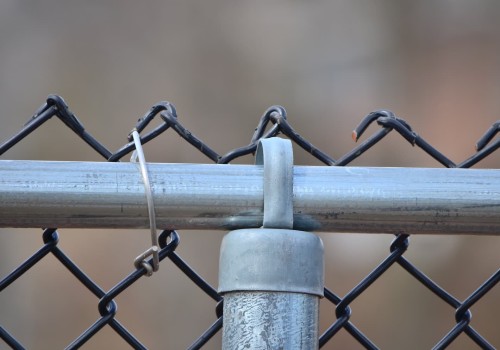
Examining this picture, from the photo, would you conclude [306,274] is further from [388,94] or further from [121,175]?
[388,94]

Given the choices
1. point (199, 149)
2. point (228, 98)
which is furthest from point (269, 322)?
point (228, 98)

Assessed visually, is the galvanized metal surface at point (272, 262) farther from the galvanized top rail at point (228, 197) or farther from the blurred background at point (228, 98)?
the blurred background at point (228, 98)

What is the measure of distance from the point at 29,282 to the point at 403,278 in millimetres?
1525

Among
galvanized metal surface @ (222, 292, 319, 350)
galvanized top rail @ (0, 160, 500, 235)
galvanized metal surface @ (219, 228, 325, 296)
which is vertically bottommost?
Answer: galvanized metal surface @ (222, 292, 319, 350)

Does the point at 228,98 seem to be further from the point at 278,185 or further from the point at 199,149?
the point at 278,185

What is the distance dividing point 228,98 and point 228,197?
10.3 ft

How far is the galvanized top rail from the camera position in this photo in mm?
625

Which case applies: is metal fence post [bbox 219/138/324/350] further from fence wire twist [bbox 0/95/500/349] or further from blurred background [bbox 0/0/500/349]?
blurred background [bbox 0/0/500/349]

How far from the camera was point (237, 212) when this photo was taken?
2.07ft

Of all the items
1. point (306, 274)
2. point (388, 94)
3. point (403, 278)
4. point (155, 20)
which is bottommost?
point (403, 278)

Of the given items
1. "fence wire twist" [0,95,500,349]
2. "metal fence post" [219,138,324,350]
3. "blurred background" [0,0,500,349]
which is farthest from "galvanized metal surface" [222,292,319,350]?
"blurred background" [0,0,500,349]

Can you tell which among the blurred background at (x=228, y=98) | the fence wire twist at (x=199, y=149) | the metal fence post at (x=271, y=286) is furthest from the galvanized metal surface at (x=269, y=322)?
the blurred background at (x=228, y=98)

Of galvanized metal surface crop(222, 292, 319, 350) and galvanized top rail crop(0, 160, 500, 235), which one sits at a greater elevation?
galvanized top rail crop(0, 160, 500, 235)

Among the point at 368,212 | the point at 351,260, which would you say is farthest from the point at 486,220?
the point at 351,260
